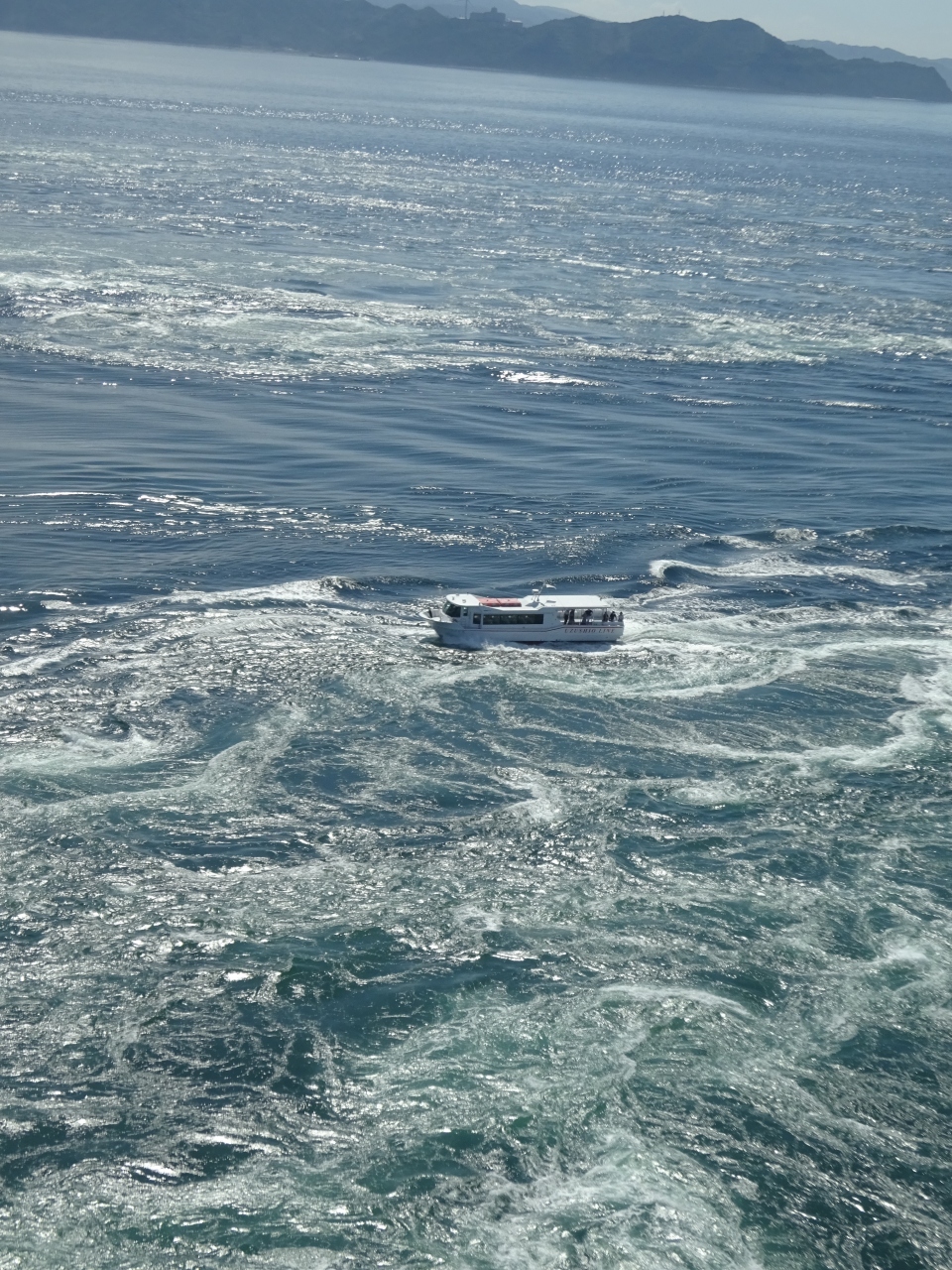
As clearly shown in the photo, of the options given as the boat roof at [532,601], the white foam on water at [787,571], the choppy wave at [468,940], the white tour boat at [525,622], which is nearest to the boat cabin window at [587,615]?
the white tour boat at [525,622]

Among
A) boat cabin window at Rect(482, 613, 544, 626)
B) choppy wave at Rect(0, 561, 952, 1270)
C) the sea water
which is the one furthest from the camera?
boat cabin window at Rect(482, 613, 544, 626)

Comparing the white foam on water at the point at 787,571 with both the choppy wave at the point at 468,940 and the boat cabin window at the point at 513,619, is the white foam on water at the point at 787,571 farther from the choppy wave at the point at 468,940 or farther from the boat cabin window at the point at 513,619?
the boat cabin window at the point at 513,619

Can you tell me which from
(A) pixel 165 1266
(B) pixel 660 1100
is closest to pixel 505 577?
(B) pixel 660 1100

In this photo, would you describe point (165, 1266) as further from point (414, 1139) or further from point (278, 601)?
point (278, 601)

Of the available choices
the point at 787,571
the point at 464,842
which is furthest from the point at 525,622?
the point at 787,571

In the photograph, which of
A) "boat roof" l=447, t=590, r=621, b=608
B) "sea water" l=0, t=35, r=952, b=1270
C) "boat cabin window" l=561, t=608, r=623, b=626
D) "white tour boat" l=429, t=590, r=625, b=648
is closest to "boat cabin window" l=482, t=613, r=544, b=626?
"white tour boat" l=429, t=590, r=625, b=648

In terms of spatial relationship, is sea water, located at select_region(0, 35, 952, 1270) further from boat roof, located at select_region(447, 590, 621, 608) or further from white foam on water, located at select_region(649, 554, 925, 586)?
boat roof, located at select_region(447, 590, 621, 608)
